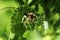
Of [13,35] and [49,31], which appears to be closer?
[13,35]

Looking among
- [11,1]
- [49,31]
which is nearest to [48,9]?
[49,31]

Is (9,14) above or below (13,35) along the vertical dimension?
above

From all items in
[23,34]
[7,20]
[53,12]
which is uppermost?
[53,12]

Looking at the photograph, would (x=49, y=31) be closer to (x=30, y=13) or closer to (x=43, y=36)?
(x=43, y=36)

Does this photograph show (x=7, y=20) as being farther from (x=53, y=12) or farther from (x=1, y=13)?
(x=53, y=12)

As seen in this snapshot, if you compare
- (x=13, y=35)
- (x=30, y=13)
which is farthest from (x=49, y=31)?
(x=13, y=35)

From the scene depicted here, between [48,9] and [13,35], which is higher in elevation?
[48,9]

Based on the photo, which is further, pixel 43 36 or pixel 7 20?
pixel 43 36

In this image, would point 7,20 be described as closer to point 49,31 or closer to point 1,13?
point 1,13
